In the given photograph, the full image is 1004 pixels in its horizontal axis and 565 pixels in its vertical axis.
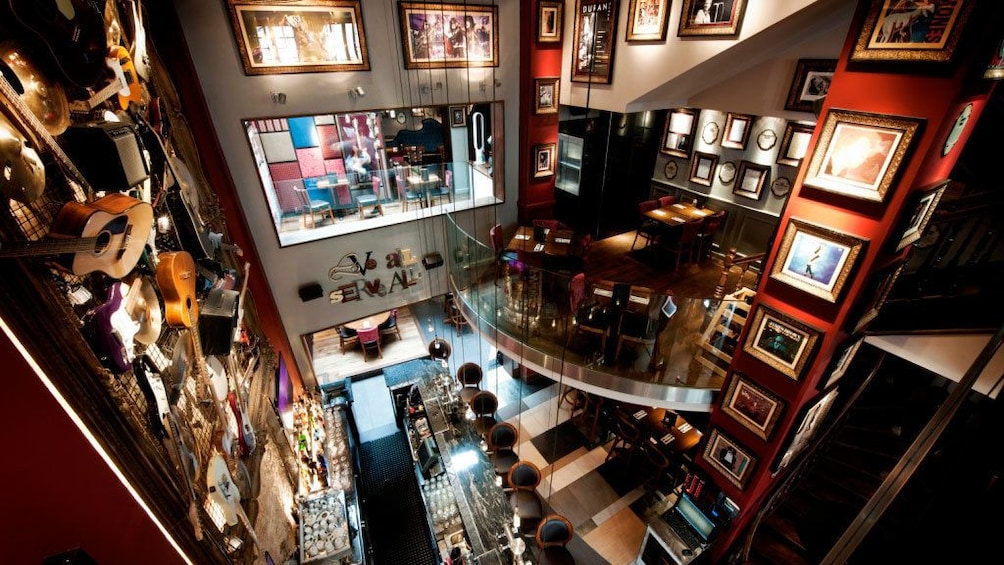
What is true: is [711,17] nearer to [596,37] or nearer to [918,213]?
[596,37]

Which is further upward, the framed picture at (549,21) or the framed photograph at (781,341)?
the framed picture at (549,21)

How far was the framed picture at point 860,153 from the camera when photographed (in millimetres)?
3213

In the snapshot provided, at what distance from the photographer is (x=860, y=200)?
3.55 meters

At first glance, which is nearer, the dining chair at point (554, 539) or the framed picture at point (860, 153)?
the framed picture at point (860, 153)

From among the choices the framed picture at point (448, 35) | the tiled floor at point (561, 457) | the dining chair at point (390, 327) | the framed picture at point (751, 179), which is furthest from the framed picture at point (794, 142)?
the dining chair at point (390, 327)

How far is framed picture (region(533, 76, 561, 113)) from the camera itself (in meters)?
7.82

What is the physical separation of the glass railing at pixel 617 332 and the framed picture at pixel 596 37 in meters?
3.68

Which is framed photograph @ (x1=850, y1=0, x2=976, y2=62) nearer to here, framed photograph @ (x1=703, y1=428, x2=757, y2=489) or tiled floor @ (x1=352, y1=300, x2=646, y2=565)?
framed photograph @ (x1=703, y1=428, x2=757, y2=489)

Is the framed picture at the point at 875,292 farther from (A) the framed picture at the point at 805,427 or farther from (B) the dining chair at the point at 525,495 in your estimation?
(B) the dining chair at the point at 525,495

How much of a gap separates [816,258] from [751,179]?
16.8 feet

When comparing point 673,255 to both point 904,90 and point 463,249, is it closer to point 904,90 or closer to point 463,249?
point 463,249

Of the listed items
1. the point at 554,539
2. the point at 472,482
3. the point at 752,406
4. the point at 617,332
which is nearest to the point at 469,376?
the point at 472,482

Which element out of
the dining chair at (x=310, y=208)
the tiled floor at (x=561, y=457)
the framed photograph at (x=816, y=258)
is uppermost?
the framed photograph at (x=816, y=258)

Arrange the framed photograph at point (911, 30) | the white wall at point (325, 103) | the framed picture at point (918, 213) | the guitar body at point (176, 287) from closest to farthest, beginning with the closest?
1. the guitar body at point (176, 287)
2. the framed photograph at point (911, 30)
3. the framed picture at point (918, 213)
4. the white wall at point (325, 103)
